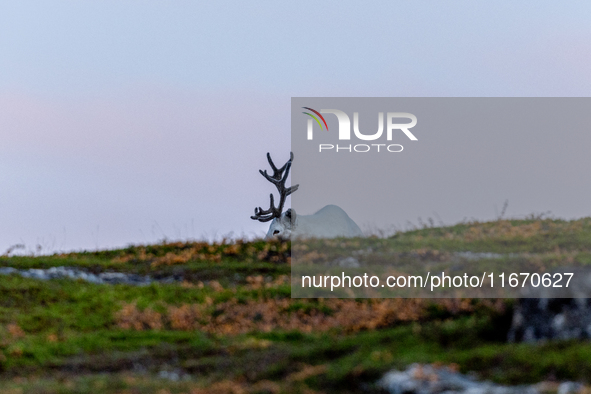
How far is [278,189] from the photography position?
3803 centimetres

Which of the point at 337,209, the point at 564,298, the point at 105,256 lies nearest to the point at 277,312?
the point at 564,298

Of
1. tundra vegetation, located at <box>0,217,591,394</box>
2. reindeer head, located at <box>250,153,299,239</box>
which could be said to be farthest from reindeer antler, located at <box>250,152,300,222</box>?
tundra vegetation, located at <box>0,217,591,394</box>

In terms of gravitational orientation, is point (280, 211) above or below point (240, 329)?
above

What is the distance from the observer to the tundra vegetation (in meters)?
10.5

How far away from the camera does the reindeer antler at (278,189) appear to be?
3719 centimetres

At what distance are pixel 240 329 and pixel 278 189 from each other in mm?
21978

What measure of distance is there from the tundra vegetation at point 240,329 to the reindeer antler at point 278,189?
11303 millimetres

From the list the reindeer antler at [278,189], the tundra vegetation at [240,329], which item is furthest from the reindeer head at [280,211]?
the tundra vegetation at [240,329]

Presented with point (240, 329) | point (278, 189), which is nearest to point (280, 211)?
point (278, 189)

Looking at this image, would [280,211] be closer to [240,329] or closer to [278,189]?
[278,189]

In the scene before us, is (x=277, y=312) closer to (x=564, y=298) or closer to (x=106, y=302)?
(x=106, y=302)

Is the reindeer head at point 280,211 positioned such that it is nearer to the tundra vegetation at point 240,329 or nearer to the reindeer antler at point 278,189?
the reindeer antler at point 278,189

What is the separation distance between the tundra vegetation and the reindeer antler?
11303 mm

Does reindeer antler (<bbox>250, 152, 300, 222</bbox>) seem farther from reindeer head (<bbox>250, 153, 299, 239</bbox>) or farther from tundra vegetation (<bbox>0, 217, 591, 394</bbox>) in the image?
tundra vegetation (<bbox>0, 217, 591, 394</bbox>)
